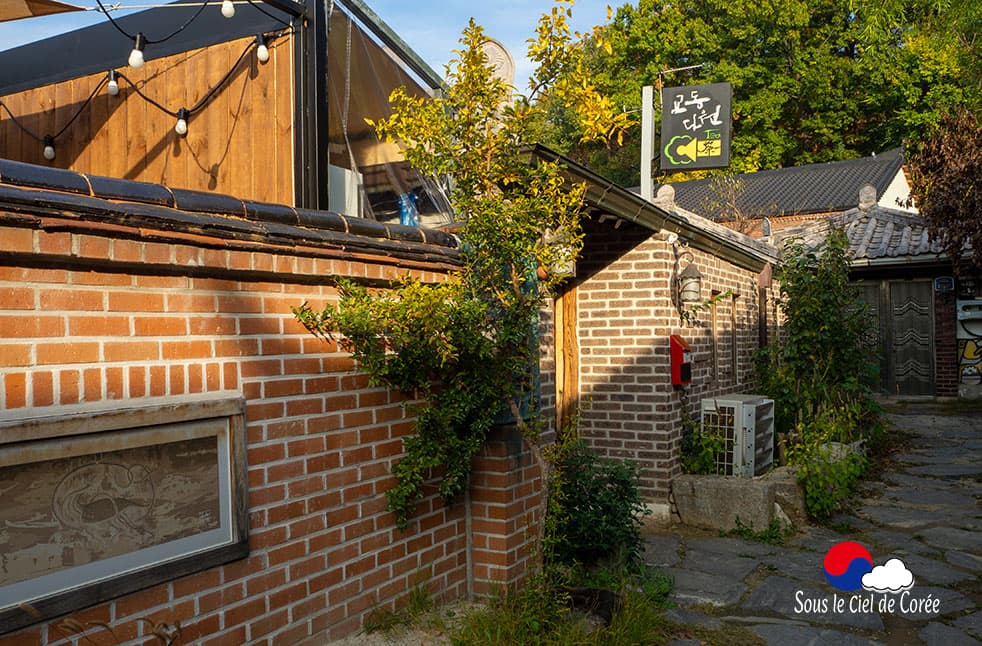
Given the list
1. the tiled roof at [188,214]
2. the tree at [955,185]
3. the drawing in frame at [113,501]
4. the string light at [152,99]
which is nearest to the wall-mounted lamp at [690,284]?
the tiled roof at [188,214]

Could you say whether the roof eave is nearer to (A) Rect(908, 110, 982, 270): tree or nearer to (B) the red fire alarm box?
(B) the red fire alarm box

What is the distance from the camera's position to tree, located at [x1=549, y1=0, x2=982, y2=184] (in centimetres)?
2878

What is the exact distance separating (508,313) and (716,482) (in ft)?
13.5

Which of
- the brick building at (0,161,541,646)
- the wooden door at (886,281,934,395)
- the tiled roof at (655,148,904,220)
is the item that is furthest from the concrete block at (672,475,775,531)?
the tiled roof at (655,148,904,220)

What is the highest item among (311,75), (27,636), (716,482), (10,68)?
(10,68)

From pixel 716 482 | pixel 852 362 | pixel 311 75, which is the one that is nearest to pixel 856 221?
pixel 852 362

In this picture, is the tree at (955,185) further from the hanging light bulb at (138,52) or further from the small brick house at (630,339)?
the hanging light bulb at (138,52)

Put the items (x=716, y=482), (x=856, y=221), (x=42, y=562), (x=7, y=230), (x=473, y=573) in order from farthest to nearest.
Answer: (x=856, y=221)
(x=716, y=482)
(x=473, y=573)
(x=42, y=562)
(x=7, y=230)

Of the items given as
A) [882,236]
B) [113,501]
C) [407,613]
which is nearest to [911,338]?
[882,236]

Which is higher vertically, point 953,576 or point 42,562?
point 42,562

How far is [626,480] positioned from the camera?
5.46 metres

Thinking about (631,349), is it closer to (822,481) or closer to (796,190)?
(822,481)

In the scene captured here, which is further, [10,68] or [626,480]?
[10,68]

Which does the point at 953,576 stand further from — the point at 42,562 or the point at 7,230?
the point at 7,230
